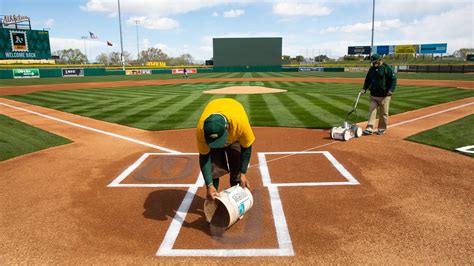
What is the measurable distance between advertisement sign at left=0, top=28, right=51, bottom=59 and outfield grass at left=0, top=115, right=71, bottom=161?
46.8 metres

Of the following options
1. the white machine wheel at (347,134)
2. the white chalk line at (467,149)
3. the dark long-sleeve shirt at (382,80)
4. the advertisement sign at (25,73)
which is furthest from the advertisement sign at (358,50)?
the white chalk line at (467,149)

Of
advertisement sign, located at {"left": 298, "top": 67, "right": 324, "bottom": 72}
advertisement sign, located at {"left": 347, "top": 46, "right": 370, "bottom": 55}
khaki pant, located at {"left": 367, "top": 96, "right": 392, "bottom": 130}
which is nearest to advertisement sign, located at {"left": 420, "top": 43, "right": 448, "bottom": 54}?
advertisement sign, located at {"left": 347, "top": 46, "right": 370, "bottom": 55}

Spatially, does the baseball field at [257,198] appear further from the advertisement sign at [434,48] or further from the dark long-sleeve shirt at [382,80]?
the advertisement sign at [434,48]

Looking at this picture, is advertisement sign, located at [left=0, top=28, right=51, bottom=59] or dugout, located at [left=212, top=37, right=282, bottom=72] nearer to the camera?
advertisement sign, located at [left=0, top=28, right=51, bottom=59]

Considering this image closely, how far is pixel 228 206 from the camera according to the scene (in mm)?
4438

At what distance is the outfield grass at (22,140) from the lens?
908 centimetres

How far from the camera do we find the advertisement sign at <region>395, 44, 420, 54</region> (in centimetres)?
7800

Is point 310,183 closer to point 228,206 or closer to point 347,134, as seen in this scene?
point 228,206

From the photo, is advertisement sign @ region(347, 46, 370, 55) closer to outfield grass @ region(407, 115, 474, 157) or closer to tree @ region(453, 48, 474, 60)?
tree @ region(453, 48, 474, 60)

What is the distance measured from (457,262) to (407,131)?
7.88 metres

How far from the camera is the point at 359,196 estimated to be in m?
5.85

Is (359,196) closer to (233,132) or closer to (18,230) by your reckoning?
(233,132)

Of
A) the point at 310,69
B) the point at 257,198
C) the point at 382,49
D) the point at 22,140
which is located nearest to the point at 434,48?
the point at 382,49

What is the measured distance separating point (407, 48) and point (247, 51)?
135ft
